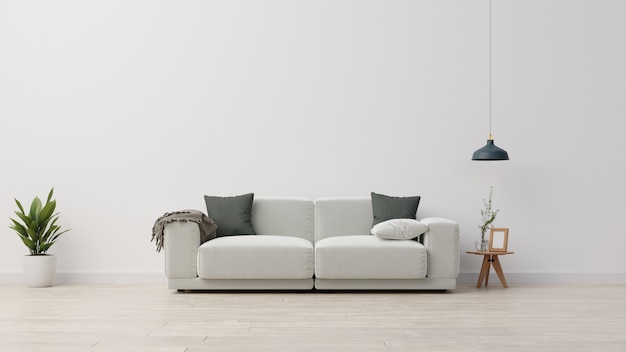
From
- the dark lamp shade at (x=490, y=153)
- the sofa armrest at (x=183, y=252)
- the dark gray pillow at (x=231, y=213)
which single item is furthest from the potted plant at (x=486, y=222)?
the sofa armrest at (x=183, y=252)

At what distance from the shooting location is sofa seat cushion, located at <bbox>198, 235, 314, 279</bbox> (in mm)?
5375

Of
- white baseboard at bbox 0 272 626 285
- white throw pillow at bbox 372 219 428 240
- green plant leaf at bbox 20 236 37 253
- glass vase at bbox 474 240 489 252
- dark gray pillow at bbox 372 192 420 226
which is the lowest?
white baseboard at bbox 0 272 626 285

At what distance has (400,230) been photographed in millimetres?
5469

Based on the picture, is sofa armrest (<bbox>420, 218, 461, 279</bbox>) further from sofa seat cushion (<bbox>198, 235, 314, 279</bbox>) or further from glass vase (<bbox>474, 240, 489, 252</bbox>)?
sofa seat cushion (<bbox>198, 235, 314, 279</bbox>)

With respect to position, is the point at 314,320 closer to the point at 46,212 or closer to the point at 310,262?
the point at 310,262

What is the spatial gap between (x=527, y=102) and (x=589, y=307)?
2.30m

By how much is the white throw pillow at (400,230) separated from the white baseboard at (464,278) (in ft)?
3.39

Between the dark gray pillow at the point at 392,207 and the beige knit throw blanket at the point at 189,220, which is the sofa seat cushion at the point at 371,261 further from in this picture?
the beige knit throw blanket at the point at 189,220

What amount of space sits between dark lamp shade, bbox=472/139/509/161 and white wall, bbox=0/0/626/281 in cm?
44

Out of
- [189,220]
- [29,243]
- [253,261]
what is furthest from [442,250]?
[29,243]

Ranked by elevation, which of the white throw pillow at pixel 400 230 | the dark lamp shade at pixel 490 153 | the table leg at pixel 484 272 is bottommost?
the table leg at pixel 484 272

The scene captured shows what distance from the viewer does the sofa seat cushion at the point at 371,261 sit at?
17.6 feet

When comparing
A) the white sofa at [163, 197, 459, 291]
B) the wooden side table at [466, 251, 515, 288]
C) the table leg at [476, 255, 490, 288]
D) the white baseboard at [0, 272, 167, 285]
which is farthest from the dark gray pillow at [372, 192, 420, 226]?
the white baseboard at [0, 272, 167, 285]

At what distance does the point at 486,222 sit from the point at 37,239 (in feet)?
13.2
